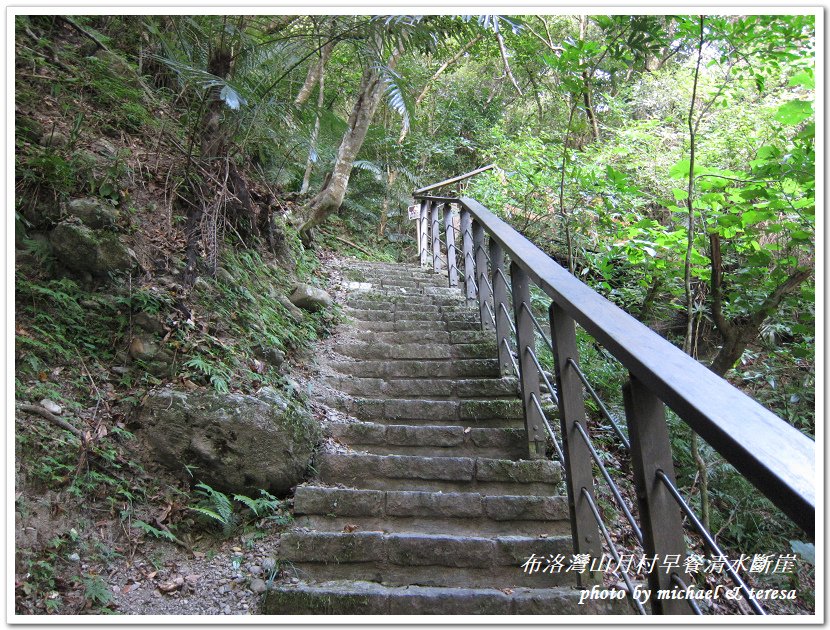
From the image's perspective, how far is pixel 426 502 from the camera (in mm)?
2354

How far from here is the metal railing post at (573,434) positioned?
1833mm

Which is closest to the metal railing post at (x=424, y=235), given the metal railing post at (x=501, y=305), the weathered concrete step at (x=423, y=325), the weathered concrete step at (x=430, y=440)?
the weathered concrete step at (x=423, y=325)

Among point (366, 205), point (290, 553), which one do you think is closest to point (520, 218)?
point (366, 205)

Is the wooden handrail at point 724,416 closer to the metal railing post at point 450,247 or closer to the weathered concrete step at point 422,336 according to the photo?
the weathered concrete step at point 422,336

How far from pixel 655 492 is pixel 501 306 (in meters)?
2.10

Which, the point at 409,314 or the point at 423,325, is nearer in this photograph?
the point at 423,325

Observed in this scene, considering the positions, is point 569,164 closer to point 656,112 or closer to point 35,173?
point 35,173

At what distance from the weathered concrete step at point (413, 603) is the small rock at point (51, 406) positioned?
1122mm

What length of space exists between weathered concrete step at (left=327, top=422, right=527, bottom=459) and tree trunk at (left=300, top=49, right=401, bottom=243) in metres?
3.63

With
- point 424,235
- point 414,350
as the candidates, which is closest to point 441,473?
point 414,350

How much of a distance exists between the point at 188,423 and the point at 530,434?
165 cm

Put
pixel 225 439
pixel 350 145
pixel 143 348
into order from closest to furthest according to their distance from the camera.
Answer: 1. pixel 225 439
2. pixel 143 348
3. pixel 350 145

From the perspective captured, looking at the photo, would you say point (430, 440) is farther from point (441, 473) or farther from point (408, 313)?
point (408, 313)

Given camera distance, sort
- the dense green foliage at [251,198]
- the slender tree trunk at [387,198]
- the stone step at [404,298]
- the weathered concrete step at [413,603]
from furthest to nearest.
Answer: the slender tree trunk at [387,198], the stone step at [404,298], the dense green foliage at [251,198], the weathered concrete step at [413,603]
